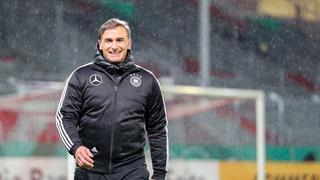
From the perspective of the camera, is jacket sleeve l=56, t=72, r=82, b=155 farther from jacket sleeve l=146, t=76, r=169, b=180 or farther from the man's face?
jacket sleeve l=146, t=76, r=169, b=180

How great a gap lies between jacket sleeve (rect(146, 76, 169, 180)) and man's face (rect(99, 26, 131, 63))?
0.18 metres

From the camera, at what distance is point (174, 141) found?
5555 millimetres

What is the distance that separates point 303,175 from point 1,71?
2.08 m

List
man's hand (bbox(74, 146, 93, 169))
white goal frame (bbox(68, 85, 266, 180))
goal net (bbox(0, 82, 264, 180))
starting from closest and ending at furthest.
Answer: man's hand (bbox(74, 146, 93, 169)) < goal net (bbox(0, 82, 264, 180)) < white goal frame (bbox(68, 85, 266, 180))

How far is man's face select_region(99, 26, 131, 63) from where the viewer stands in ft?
12.1

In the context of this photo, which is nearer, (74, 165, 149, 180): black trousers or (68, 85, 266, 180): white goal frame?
(74, 165, 149, 180): black trousers

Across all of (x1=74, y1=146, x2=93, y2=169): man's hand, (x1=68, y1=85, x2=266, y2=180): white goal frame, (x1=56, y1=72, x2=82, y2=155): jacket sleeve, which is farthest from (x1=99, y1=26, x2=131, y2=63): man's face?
(x1=68, y1=85, x2=266, y2=180): white goal frame

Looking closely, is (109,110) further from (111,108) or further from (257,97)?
(257,97)

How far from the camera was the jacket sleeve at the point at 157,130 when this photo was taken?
3.78 metres

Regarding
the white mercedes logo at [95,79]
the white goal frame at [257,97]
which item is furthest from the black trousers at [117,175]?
the white goal frame at [257,97]

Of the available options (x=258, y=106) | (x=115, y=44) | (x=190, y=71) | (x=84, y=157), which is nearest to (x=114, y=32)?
(x=115, y=44)

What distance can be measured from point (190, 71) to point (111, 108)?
190 cm

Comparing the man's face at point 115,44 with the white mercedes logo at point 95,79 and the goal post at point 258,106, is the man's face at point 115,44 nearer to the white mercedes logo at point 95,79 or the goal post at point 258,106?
the white mercedes logo at point 95,79

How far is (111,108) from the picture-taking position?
365 centimetres
